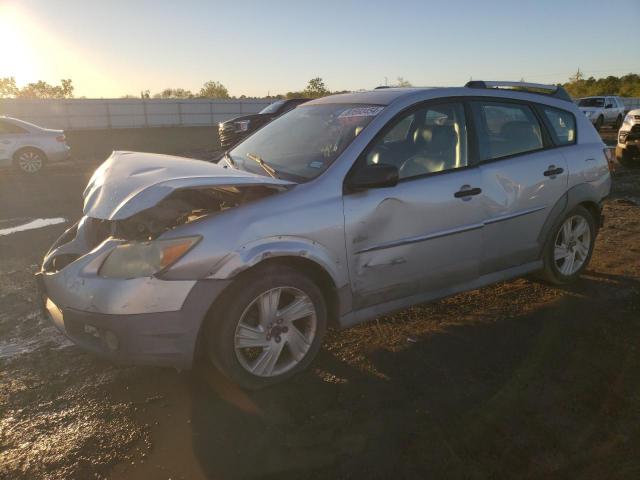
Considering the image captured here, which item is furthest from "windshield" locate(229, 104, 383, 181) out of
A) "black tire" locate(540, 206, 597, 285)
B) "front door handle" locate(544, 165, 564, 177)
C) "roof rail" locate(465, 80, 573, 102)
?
"black tire" locate(540, 206, 597, 285)

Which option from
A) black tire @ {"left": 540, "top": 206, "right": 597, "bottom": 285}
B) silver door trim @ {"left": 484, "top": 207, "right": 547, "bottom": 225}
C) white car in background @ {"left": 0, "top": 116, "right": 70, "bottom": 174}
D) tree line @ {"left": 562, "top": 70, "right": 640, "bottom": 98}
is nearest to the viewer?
silver door trim @ {"left": 484, "top": 207, "right": 547, "bottom": 225}

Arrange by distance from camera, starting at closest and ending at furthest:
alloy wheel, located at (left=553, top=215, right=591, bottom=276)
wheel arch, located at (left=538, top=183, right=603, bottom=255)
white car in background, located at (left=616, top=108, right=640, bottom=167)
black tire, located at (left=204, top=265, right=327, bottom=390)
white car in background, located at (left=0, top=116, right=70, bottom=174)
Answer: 1. black tire, located at (left=204, top=265, right=327, bottom=390)
2. wheel arch, located at (left=538, top=183, right=603, bottom=255)
3. alloy wheel, located at (left=553, top=215, right=591, bottom=276)
4. white car in background, located at (left=616, top=108, right=640, bottom=167)
5. white car in background, located at (left=0, top=116, right=70, bottom=174)

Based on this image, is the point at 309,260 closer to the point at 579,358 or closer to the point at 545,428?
the point at 545,428

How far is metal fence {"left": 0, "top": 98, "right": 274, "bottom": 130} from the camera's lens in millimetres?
28398

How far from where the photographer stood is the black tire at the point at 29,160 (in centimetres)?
1320

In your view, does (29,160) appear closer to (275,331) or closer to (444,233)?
(275,331)

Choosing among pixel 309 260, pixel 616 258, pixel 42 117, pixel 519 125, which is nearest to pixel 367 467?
pixel 309 260

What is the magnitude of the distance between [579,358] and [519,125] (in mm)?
1901

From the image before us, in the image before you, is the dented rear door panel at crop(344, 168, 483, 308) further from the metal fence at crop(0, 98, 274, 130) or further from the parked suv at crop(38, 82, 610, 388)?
the metal fence at crop(0, 98, 274, 130)

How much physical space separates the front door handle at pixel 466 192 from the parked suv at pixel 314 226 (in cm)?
2

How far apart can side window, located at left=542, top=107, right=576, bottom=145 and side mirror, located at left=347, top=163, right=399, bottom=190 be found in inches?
79.8

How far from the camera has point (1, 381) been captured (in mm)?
3156

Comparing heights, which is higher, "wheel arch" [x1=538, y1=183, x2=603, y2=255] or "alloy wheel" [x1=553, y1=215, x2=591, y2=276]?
"wheel arch" [x1=538, y1=183, x2=603, y2=255]

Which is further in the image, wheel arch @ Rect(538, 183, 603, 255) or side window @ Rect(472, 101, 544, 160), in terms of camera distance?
wheel arch @ Rect(538, 183, 603, 255)
